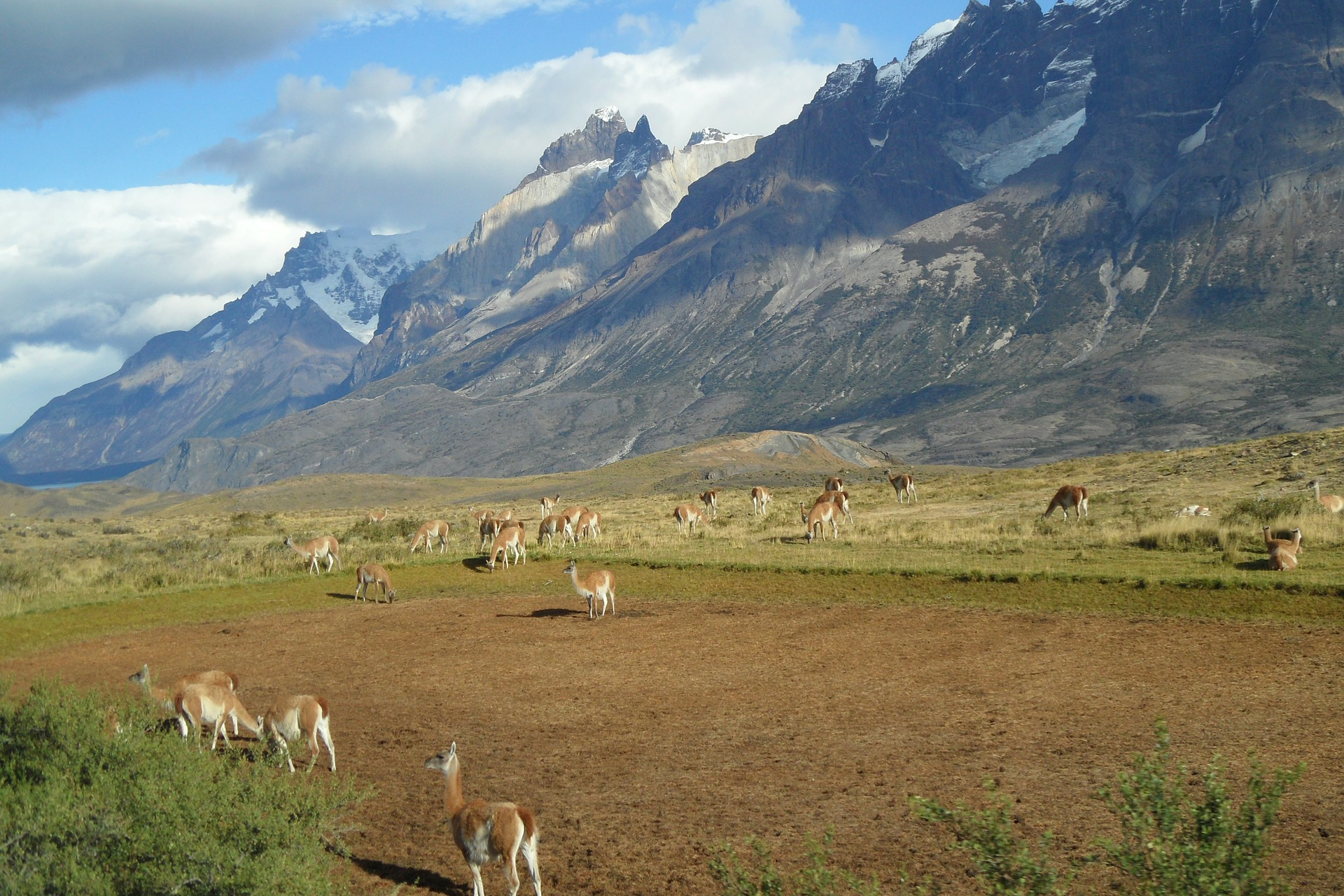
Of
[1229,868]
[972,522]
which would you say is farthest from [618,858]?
[972,522]

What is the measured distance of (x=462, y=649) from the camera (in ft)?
76.6

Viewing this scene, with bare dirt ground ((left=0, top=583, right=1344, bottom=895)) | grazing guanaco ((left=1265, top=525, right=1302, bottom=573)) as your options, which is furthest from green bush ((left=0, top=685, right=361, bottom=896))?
grazing guanaco ((left=1265, top=525, right=1302, bottom=573))

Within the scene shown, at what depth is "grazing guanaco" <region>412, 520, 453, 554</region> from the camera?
3959 centimetres

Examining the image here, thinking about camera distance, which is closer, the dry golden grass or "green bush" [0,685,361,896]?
"green bush" [0,685,361,896]

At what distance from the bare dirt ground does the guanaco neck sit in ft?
3.02

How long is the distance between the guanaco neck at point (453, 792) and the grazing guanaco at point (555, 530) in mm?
27707

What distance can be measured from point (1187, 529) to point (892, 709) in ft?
55.1

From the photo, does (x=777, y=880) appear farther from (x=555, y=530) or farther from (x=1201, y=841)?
(x=555, y=530)

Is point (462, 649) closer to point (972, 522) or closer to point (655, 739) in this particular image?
point (655, 739)

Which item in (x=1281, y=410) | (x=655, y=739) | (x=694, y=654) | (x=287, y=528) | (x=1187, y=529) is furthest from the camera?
(x=1281, y=410)

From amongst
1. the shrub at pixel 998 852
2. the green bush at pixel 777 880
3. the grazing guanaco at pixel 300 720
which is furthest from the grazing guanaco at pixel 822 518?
the shrub at pixel 998 852

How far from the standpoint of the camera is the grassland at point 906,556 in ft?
81.8

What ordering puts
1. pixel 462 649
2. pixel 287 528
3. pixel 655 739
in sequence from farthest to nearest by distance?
1. pixel 287 528
2. pixel 462 649
3. pixel 655 739

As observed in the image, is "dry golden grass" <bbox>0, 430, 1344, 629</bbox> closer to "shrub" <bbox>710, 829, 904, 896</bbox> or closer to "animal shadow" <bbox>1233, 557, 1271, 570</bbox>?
"animal shadow" <bbox>1233, 557, 1271, 570</bbox>
